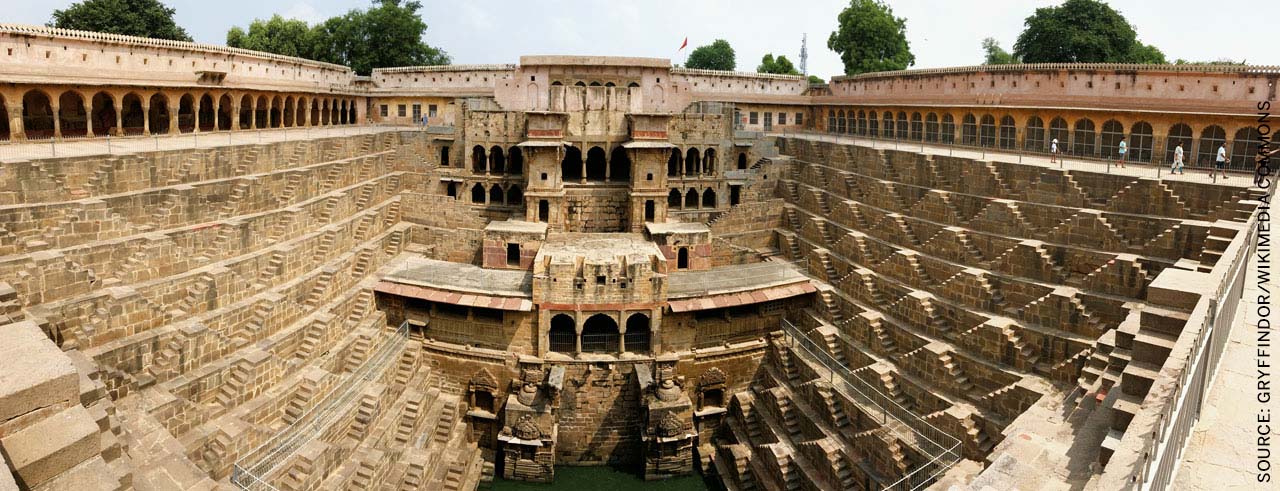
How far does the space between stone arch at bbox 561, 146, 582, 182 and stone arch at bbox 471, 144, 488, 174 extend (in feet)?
13.2

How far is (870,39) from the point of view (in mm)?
64562

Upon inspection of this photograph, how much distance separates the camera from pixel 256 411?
Result: 768 inches

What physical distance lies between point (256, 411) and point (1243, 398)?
1997 cm

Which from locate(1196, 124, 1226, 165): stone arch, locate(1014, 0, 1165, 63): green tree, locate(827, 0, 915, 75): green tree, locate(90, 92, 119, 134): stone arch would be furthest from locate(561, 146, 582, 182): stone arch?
locate(1014, 0, 1165, 63): green tree

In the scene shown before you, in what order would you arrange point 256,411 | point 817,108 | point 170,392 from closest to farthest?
point 170,392
point 256,411
point 817,108

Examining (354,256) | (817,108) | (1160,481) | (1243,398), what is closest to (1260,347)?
(1243,398)

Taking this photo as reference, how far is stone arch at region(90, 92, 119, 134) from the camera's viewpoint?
31844 mm

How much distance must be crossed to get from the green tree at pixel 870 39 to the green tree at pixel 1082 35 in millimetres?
10496

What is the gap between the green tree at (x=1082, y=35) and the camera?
54.5m

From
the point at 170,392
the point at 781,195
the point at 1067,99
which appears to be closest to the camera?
the point at 170,392

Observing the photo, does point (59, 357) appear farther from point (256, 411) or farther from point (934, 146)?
point (934, 146)

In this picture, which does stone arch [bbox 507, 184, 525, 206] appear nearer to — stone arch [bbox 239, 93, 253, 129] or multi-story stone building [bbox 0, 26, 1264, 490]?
multi-story stone building [bbox 0, 26, 1264, 490]

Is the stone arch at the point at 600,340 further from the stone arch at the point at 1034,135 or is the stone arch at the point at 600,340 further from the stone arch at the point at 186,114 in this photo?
the stone arch at the point at 186,114

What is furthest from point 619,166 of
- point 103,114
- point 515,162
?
point 103,114
